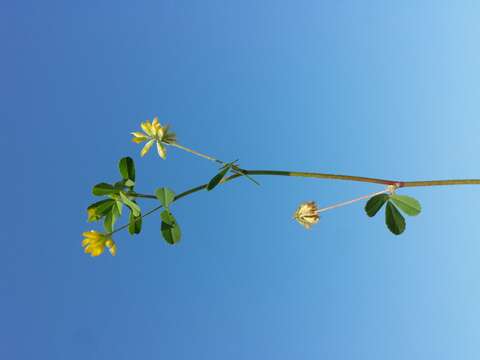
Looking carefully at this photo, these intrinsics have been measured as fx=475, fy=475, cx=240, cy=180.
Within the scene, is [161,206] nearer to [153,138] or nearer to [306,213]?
[153,138]

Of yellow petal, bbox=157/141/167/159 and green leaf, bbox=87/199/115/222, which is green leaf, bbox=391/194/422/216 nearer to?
yellow petal, bbox=157/141/167/159

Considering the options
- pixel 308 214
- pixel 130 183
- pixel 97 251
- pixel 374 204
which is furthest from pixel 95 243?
pixel 374 204

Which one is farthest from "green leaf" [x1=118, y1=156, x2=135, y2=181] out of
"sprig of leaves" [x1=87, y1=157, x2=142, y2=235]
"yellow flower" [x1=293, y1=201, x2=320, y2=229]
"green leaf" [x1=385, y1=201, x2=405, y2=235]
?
"green leaf" [x1=385, y1=201, x2=405, y2=235]

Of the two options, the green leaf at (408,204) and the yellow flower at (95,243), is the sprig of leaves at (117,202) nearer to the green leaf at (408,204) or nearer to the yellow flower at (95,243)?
the yellow flower at (95,243)

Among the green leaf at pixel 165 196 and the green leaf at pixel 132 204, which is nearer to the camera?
the green leaf at pixel 165 196

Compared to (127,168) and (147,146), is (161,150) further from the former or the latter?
(127,168)

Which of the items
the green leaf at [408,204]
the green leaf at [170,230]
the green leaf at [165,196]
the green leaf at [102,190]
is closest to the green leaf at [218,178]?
the green leaf at [165,196]
